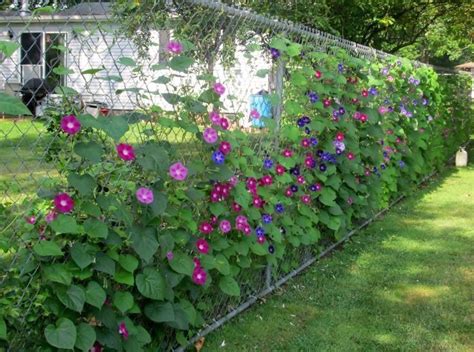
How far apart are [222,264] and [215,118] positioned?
28.7 inches

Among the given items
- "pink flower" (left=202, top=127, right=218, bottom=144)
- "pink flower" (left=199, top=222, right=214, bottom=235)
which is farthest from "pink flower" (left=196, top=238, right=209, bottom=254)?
"pink flower" (left=202, top=127, right=218, bottom=144)

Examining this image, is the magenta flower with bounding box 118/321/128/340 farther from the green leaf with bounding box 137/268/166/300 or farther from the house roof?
the house roof

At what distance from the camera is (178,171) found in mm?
2535

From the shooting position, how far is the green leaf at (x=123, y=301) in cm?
228

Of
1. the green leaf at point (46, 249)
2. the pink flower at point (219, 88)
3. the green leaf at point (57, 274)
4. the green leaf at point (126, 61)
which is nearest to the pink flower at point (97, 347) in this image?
the green leaf at point (57, 274)

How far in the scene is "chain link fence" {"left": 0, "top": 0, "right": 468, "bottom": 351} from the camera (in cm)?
205

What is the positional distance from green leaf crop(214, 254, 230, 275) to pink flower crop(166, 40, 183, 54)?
3.43 feet

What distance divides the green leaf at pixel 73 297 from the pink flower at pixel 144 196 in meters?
0.42

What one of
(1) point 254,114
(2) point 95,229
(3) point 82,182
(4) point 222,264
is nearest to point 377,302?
(4) point 222,264

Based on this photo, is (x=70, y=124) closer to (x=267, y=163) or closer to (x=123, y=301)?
(x=123, y=301)

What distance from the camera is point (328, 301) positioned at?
12.7ft

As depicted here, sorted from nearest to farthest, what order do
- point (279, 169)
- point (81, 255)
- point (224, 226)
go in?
point (81, 255)
point (224, 226)
point (279, 169)

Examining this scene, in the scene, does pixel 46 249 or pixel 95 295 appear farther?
pixel 95 295

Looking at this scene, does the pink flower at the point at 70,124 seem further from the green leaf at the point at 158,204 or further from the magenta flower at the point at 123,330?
the magenta flower at the point at 123,330
